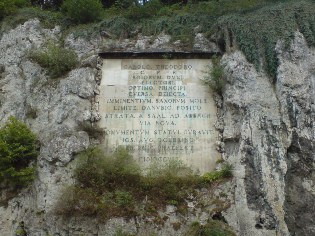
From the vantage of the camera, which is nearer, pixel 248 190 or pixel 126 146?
pixel 248 190

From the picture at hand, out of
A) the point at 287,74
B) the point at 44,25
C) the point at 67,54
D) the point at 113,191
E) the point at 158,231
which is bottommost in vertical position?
the point at 158,231

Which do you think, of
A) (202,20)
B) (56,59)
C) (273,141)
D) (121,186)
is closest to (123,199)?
(121,186)

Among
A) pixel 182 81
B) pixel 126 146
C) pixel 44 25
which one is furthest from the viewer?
pixel 44 25

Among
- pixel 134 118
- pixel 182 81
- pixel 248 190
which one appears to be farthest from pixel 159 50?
pixel 248 190

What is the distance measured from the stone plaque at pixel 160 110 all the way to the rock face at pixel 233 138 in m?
0.47

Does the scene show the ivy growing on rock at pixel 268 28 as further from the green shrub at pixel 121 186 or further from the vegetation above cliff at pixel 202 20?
the green shrub at pixel 121 186

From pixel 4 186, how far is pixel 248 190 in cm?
696

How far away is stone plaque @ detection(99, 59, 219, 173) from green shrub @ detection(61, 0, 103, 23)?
9.26 feet

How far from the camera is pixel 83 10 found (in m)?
16.0

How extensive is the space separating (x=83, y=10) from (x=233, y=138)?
7.86 meters

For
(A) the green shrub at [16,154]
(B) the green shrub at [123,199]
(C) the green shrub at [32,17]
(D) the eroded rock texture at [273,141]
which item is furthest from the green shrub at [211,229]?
(C) the green shrub at [32,17]

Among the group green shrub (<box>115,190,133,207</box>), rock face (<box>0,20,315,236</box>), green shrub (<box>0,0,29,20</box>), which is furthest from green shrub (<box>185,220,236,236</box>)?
green shrub (<box>0,0,29,20</box>)

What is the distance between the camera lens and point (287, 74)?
12.8m

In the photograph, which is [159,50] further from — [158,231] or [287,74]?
[158,231]
